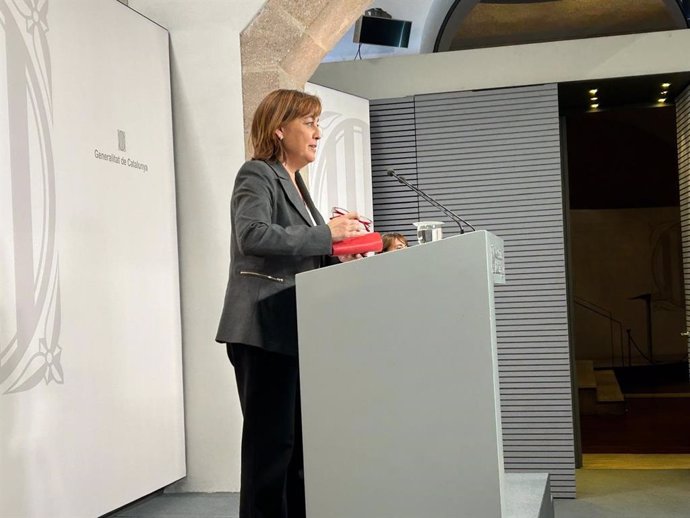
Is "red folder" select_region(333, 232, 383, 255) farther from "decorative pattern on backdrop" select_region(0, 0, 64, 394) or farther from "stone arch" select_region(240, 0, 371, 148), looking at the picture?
"stone arch" select_region(240, 0, 371, 148)

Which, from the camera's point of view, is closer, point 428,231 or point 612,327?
point 428,231

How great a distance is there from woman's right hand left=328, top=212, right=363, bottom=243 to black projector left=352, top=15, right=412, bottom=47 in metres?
4.48

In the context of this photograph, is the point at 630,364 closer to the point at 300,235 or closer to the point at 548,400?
the point at 548,400

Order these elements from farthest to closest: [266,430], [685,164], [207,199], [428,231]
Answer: [685,164], [207,199], [428,231], [266,430]

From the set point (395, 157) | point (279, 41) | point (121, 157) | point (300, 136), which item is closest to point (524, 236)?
point (395, 157)

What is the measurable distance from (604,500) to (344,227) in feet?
12.3

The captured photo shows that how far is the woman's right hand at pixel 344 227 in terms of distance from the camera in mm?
2320

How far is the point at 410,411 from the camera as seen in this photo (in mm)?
1989

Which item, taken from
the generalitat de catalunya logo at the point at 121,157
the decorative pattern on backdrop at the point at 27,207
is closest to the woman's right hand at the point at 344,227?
the decorative pattern on backdrop at the point at 27,207

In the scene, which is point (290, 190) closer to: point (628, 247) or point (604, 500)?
point (604, 500)

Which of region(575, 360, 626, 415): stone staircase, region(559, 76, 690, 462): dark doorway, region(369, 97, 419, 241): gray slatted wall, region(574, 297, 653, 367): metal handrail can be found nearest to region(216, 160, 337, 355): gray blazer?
region(369, 97, 419, 241): gray slatted wall

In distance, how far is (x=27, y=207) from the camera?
3225 millimetres

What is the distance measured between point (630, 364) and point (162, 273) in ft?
30.3

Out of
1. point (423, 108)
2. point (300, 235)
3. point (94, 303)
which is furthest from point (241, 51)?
point (300, 235)
